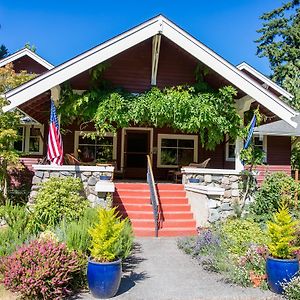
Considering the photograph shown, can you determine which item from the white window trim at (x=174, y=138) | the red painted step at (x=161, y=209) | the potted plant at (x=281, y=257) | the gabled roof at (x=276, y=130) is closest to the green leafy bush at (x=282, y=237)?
the potted plant at (x=281, y=257)

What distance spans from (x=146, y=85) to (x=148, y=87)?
0.29 ft

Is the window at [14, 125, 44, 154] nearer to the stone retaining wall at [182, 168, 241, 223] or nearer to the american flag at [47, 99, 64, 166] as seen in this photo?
the american flag at [47, 99, 64, 166]

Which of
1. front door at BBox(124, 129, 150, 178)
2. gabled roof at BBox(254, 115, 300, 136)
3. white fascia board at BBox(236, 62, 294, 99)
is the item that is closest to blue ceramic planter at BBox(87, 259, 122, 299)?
front door at BBox(124, 129, 150, 178)

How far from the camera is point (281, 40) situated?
108 feet

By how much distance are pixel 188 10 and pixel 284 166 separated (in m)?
8.93

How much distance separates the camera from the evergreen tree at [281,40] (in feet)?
103

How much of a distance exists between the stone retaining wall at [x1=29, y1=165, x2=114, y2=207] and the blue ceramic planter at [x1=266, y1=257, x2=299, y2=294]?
5.07m

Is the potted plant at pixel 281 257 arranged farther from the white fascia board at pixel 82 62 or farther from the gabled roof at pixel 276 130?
the gabled roof at pixel 276 130

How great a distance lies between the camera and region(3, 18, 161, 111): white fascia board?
912 cm

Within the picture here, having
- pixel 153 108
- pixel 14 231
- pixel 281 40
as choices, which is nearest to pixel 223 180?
pixel 153 108

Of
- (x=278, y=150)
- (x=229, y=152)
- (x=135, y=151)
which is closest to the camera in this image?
(x=135, y=151)

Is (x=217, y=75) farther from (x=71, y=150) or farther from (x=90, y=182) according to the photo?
(x=71, y=150)

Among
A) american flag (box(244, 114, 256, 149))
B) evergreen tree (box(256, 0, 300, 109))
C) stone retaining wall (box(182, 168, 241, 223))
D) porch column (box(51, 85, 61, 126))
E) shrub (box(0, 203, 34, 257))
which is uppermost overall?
evergreen tree (box(256, 0, 300, 109))

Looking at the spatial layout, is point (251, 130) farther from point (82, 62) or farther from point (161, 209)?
point (82, 62)
